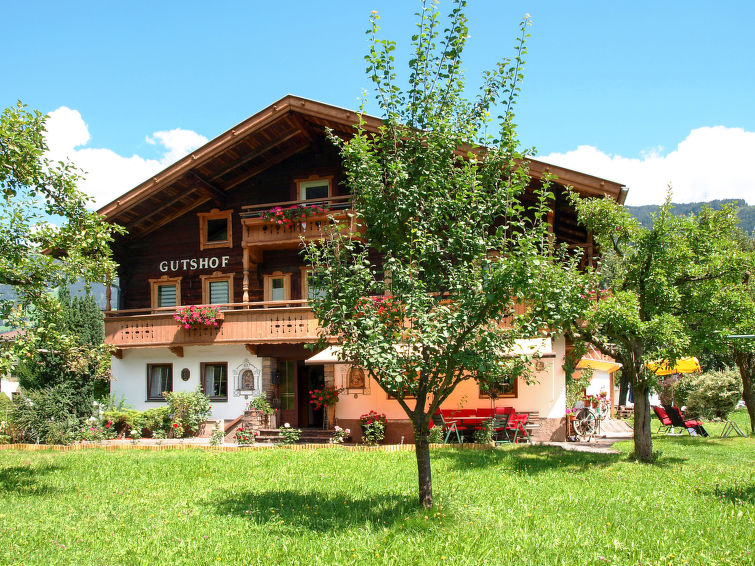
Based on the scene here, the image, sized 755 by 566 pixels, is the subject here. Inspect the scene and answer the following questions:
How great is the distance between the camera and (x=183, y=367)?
2080 cm

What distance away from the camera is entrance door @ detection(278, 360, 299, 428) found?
20547mm

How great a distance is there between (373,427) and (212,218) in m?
9.95

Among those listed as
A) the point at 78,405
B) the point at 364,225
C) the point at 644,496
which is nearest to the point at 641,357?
the point at 644,496

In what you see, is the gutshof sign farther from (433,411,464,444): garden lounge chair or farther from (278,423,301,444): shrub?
(433,411,464,444): garden lounge chair

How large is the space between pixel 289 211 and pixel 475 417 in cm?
838

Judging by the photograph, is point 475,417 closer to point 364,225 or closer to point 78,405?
point 364,225

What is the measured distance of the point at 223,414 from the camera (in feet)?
65.9

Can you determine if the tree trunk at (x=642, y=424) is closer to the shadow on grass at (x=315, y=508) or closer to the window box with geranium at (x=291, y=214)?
the shadow on grass at (x=315, y=508)

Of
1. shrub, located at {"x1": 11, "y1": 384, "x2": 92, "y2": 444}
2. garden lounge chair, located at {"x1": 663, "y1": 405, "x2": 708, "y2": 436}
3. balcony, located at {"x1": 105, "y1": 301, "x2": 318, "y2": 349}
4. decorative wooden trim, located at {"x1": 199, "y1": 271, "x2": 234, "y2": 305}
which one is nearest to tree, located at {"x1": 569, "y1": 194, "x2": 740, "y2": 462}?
garden lounge chair, located at {"x1": 663, "y1": 405, "x2": 708, "y2": 436}

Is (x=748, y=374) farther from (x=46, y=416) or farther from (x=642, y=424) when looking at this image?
(x=46, y=416)

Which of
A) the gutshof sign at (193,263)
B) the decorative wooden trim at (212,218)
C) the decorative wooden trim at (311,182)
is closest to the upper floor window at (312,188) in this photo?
Answer: the decorative wooden trim at (311,182)

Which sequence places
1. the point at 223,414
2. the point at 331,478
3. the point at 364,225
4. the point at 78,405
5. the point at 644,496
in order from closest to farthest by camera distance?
the point at 364,225, the point at 644,496, the point at 331,478, the point at 78,405, the point at 223,414

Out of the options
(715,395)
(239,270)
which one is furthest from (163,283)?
(715,395)

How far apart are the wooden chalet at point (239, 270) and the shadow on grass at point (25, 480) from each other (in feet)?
23.9
